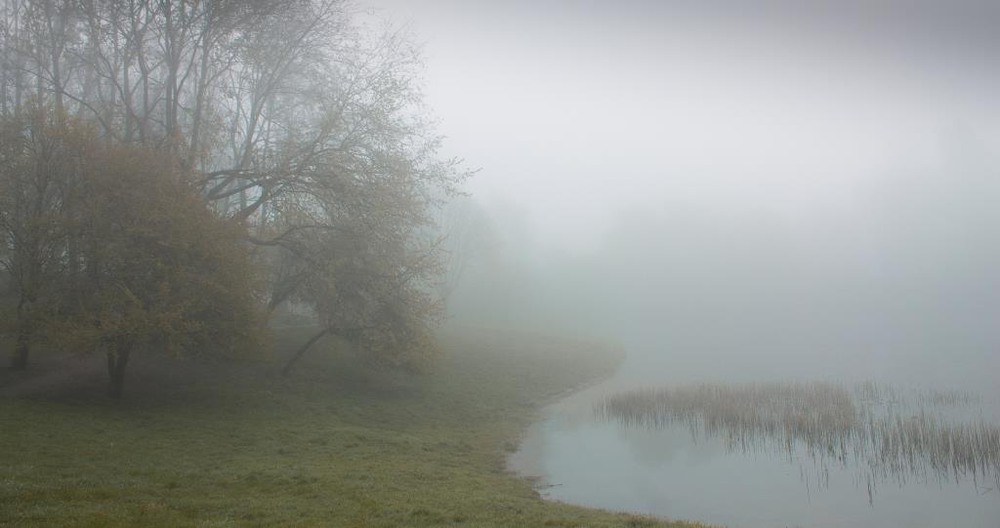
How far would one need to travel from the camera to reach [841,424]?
77.4 feet

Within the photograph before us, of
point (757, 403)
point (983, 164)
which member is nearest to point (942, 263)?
point (983, 164)

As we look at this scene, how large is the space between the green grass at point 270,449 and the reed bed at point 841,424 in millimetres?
7442

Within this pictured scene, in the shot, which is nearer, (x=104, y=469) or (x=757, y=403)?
(x=104, y=469)

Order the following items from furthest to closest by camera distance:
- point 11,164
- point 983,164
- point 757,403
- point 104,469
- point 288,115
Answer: point 983,164, point 288,115, point 757,403, point 11,164, point 104,469

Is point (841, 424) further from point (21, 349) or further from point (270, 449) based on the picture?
point (21, 349)

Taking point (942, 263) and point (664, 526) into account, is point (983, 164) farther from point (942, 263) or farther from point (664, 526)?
point (664, 526)

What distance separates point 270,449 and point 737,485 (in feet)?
45.2

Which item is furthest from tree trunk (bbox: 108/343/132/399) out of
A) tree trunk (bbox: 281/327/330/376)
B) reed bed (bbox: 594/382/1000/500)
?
reed bed (bbox: 594/382/1000/500)

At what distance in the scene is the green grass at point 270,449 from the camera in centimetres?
1124

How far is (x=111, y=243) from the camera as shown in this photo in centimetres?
2041

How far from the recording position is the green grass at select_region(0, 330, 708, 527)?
11242 mm

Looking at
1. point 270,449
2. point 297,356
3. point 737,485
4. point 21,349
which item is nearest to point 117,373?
point 21,349

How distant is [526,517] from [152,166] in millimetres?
18352

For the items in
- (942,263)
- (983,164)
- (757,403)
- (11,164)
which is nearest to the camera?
(11,164)
